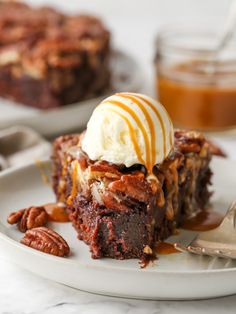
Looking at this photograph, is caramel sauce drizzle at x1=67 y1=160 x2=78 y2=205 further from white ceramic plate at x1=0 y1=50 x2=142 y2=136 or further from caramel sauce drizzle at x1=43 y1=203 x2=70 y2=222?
white ceramic plate at x1=0 y1=50 x2=142 y2=136

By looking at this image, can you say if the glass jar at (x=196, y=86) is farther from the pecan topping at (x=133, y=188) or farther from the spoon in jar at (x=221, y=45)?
the pecan topping at (x=133, y=188)

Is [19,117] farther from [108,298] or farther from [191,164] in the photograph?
[108,298]

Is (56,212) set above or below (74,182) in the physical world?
below

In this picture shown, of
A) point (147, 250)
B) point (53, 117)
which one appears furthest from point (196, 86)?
point (147, 250)

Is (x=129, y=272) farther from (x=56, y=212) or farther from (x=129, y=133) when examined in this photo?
(x=56, y=212)

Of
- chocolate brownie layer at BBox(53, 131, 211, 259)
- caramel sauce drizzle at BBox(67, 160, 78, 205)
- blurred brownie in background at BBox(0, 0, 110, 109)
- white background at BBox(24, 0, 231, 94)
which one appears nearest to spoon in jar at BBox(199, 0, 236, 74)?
blurred brownie in background at BBox(0, 0, 110, 109)
